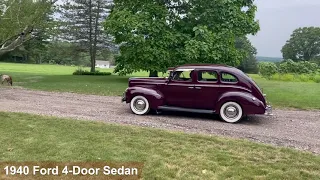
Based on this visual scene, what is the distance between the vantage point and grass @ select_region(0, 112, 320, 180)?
4285 millimetres

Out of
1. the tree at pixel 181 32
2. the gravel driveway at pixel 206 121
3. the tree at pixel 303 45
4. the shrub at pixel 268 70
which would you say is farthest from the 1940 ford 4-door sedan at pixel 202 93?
the tree at pixel 303 45

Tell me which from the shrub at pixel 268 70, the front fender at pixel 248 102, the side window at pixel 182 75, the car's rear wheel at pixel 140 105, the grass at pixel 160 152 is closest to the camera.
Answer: the grass at pixel 160 152

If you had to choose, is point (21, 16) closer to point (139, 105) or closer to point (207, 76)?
point (139, 105)

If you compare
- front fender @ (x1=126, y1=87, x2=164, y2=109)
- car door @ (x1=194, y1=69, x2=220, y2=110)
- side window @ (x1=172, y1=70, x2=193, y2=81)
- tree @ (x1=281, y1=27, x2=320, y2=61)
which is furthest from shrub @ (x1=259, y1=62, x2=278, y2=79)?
tree @ (x1=281, y1=27, x2=320, y2=61)

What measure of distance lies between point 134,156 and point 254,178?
1.84 meters

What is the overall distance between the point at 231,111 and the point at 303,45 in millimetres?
82940

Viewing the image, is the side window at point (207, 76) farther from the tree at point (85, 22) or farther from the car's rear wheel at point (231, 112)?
the tree at point (85, 22)

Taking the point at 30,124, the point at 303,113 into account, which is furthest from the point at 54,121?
the point at 303,113

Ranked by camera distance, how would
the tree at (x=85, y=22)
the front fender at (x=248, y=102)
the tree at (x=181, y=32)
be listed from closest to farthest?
the front fender at (x=248, y=102)
the tree at (x=181, y=32)
the tree at (x=85, y=22)

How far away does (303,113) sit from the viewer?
9.83 meters

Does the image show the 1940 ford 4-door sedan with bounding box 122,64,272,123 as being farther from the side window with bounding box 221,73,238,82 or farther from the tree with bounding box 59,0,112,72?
the tree with bounding box 59,0,112,72

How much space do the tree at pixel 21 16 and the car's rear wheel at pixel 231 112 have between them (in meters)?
13.1

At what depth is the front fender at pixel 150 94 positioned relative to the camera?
841 centimetres

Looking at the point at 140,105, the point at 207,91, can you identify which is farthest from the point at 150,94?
the point at 207,91
